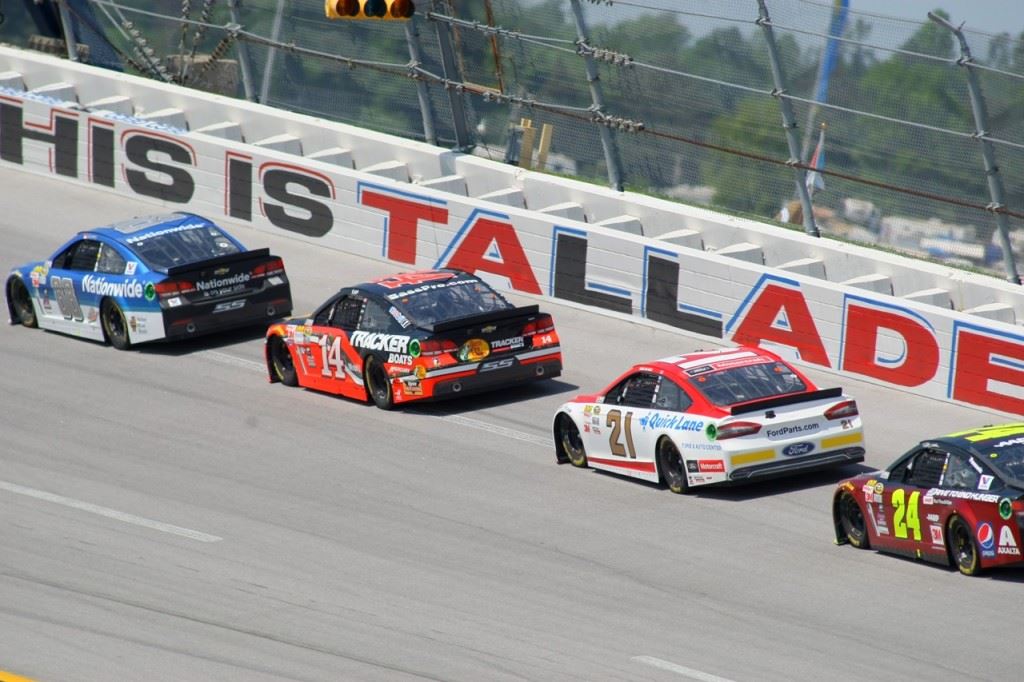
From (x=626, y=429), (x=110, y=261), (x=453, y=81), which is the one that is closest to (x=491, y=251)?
(x=453, y=81)

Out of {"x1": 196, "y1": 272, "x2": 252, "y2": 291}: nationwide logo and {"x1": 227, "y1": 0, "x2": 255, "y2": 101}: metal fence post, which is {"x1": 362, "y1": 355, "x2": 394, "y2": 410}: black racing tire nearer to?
{"x1": 196, "y1": 272, "x2": 252, "y2": 291}: nationwide logo

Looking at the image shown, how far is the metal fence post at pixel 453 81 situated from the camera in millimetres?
24172

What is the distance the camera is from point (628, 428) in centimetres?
1569

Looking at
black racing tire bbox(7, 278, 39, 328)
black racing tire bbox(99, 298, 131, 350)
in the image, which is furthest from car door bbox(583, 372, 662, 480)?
black racing tire bbox(7, 278, 39, 328)

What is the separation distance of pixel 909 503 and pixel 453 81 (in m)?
13.0

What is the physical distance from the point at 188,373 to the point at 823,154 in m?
7.82

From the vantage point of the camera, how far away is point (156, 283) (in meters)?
20.1

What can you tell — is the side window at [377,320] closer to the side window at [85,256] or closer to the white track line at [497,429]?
the white track line at [497,429]

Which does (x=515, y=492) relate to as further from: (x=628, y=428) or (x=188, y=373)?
(x=188, y=373)

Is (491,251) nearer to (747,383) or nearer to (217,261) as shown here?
(217,261)

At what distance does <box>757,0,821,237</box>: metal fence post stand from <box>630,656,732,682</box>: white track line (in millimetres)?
10588

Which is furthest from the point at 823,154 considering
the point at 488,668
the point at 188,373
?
Result: the point at 488,668


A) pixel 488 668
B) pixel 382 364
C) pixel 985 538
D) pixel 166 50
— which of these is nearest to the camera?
pixel 488 668

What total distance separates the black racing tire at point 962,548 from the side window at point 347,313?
7.65 metres
